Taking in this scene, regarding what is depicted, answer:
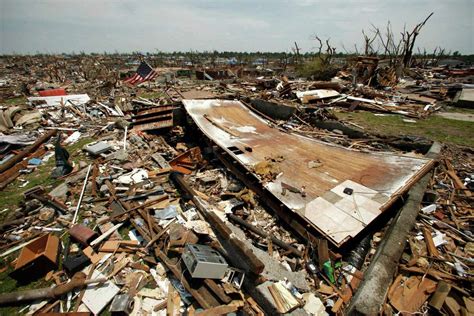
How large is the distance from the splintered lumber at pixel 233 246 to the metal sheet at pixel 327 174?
140 centimetres

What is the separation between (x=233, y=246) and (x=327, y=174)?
3.13 meters

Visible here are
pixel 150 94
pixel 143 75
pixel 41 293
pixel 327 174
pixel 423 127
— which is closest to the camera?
pixel 41 293

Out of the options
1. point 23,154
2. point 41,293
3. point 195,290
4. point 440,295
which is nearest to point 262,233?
point 195,290

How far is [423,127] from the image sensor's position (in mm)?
9445

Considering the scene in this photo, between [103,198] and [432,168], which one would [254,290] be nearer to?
[103,198]

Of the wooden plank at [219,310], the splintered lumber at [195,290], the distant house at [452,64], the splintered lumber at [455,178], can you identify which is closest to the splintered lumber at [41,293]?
the splintered lumber at [195,290]

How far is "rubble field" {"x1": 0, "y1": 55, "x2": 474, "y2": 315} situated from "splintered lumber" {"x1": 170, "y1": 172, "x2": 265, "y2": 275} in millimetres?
31

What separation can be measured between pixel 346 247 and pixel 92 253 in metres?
4.83

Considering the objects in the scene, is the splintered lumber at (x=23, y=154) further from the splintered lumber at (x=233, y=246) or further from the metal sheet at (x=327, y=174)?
the splintered lumber at (x=233, y=246)

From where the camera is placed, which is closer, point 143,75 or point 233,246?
point 233,246

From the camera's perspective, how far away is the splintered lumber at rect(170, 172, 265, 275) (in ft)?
11.0

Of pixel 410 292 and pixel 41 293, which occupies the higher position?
pixel 410 292

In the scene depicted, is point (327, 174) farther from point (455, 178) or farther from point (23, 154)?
point (23, 154)

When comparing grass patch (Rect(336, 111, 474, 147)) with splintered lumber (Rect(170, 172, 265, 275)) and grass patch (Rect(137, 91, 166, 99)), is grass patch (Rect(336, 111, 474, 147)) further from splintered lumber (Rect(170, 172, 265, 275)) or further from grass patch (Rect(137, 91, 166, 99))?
grass patch (Rect(137, 91, 166, 99))
